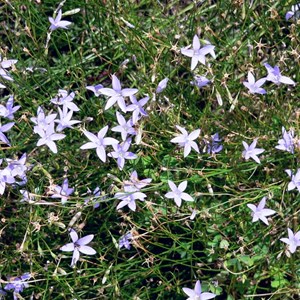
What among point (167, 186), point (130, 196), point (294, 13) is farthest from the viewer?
point (294, 13)

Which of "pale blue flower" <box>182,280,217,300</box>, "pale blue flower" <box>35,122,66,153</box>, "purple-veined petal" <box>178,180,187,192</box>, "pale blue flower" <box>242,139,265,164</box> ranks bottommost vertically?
"pale blue flower" <box>182,280,217,300</box>

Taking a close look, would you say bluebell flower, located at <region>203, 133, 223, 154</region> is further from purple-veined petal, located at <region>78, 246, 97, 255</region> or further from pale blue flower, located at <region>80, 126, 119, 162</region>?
purple-veined petal, located at <region>78, 246, 97, 255</region>

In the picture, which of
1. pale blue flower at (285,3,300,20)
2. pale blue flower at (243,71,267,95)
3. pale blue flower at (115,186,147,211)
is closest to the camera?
pale blue flower at (115,186,147,211)

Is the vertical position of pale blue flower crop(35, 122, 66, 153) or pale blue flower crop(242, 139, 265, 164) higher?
pale blue flower crop(35, 122, 66, 153)

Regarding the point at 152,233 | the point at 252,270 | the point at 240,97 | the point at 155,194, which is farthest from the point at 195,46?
the point at 252,270

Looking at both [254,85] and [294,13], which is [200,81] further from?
[294,13]

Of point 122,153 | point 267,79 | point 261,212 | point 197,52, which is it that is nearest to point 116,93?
point 122,153

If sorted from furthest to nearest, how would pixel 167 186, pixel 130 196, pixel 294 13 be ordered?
pixel 294 13, pixel 167 186, pixel 130 196

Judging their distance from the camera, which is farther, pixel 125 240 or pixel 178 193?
pixel 125 240

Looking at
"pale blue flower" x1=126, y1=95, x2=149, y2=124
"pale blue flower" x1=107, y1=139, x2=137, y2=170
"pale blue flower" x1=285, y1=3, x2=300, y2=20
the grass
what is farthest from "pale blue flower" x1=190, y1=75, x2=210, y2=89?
"pale blue flower" x1=285, y1=3, x2=300, y2=20
